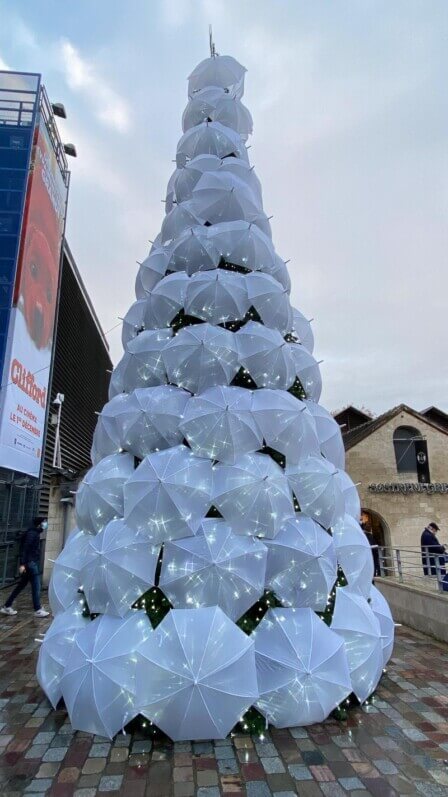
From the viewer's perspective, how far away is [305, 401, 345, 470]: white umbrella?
4.66m

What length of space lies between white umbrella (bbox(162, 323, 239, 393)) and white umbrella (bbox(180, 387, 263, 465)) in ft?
1.02

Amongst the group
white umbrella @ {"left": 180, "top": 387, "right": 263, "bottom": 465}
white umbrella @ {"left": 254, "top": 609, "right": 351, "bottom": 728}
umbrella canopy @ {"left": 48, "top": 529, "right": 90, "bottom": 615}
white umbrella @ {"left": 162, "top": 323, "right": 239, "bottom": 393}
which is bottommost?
white umbrella @ {"left": 254, "top": 609, "right": 351, "bottom": 728}

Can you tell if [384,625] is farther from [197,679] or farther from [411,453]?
[411,453]

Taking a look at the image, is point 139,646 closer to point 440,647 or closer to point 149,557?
point 149,557

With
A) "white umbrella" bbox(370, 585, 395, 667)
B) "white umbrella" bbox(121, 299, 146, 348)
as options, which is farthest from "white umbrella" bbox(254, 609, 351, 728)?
"white umbrella" bbox(121, 299, 146, 348)

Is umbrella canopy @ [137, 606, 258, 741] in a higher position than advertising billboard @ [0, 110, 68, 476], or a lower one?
lower

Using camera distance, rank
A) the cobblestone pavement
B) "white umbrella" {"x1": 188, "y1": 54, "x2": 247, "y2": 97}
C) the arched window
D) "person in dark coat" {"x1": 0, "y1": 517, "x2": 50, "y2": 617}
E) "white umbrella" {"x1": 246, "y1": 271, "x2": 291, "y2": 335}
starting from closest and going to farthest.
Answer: the cobblestone pavement → "white umbrella" {"x1": 246, "y1": 271, "x2": 291, "y2": 335} → "white umbrella" {"x1": 188, "y1": 54, "x2": 247, "y2": 97} → "person in dark coat" {"x1": 0, "y1": 517, "x2": 50, "y2": 617} → the arched window

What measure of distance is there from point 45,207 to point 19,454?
22.0 ft

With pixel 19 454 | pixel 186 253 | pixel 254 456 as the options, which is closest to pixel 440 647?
pixel 254 456

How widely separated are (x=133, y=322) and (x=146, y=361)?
1.12 metres

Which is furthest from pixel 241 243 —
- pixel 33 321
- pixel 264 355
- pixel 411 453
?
pixel 411 453

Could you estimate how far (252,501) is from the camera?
3.59m

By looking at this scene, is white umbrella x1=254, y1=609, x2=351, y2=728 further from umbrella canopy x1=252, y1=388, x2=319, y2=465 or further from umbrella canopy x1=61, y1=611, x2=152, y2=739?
umbrella canopy x1=252, y1=388, x2=319, y2=465

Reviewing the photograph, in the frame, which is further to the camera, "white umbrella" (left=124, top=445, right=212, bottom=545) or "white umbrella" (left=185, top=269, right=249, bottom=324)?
"white umbrella" (left=185, top=269, right=249, bottom=324)
